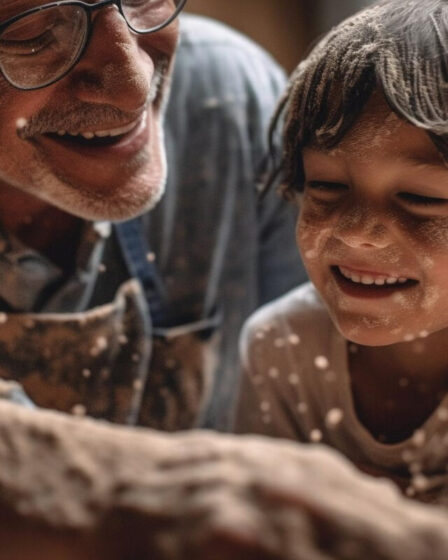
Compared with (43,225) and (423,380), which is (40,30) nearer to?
(43,225)

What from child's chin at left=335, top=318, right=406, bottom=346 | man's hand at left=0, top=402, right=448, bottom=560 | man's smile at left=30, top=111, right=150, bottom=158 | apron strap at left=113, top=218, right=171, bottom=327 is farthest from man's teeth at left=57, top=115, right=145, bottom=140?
man's hand at left=0, top=402, right=448, bottom=560

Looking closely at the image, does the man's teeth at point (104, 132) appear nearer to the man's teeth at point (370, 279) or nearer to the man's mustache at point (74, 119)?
the man's mustache at point (74, 119)

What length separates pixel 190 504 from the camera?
368 millimetres

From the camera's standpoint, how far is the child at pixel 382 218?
0.74 m

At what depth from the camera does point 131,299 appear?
1178mm

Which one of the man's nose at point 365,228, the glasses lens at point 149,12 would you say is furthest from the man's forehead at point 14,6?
the man's nose at point 365,228

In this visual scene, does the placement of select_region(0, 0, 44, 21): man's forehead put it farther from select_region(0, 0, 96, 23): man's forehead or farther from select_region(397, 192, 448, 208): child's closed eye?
select_region(397, 192, 448, 208): child's closed eye

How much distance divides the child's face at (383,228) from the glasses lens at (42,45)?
0.96ft

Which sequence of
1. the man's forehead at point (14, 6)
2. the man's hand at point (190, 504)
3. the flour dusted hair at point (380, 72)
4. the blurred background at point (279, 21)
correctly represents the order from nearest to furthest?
the man's hand at point (190, 504) → the flour dusted hair at point (380, 72) → the man's forehead at point (14, 6) → the blurred background at point (279, 21)

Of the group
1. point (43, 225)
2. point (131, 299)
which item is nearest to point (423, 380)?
point (131, 299)

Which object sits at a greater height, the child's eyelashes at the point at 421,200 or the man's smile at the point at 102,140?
the child's eyelashes at the point at 421,200

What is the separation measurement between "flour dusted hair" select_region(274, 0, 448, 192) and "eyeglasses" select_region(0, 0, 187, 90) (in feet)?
0.73

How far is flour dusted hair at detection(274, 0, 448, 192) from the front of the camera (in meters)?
0.74

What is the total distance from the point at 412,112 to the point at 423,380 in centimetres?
35
